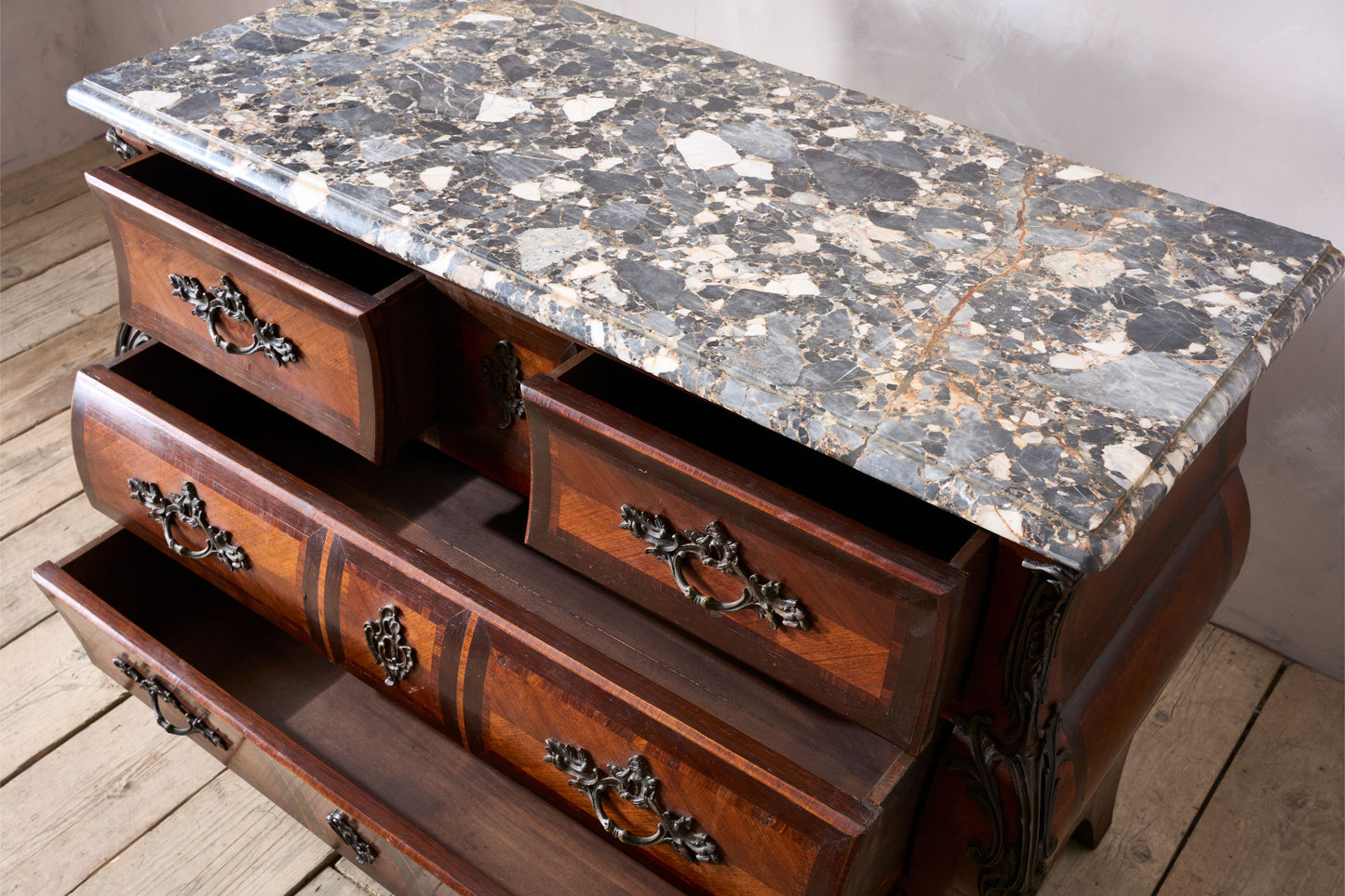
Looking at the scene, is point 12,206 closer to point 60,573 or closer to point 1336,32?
point 60,573

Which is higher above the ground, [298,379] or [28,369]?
[298,379]

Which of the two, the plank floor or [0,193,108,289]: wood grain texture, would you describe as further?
[0,193,108,289]: wood grain texture

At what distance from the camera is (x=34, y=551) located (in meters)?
1.78

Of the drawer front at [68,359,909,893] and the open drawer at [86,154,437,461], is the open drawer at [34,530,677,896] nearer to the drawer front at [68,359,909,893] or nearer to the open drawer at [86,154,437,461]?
the drawer front at [68,359,909,893]

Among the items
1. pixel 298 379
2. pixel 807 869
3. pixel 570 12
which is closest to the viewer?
pixel 807 869

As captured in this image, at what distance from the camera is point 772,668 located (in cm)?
95

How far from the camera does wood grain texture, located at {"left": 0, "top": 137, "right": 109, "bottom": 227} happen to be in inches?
99.7

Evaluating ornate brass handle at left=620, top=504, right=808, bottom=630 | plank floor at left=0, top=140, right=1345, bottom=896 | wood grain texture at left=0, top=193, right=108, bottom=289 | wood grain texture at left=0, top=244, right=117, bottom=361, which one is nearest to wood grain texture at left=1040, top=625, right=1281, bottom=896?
plank floor at left=0, top=140, right=1345, bottom=896

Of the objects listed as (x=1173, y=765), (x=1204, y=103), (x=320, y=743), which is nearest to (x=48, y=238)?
(x=320, y=743)

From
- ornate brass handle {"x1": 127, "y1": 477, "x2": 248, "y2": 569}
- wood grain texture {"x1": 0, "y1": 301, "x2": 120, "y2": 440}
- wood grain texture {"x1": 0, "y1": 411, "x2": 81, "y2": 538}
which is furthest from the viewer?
wood grain texture {"x1": 0, "y1": 301, "x2": 120, "y2": 440}

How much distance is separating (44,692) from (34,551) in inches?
11.2

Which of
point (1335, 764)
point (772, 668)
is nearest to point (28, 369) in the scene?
point (772, 668)

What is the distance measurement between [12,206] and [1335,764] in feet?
8.78

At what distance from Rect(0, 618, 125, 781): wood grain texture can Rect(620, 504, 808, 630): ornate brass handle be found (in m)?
1.00
